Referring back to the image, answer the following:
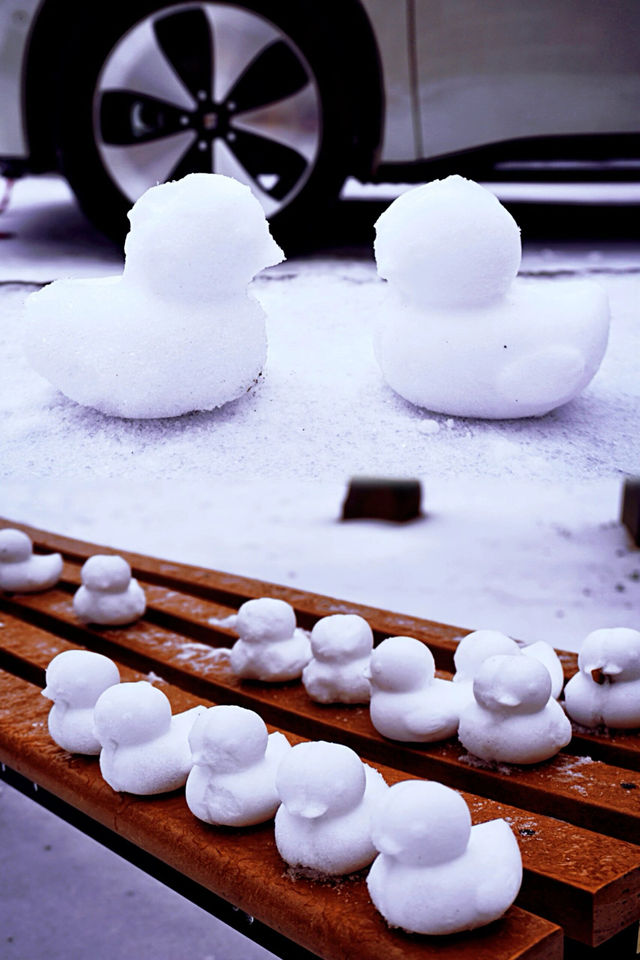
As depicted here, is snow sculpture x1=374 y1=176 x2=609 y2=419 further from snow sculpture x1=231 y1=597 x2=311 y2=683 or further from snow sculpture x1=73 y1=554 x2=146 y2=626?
snow sculpture x1=73 y1=554 x2=146 y2=626

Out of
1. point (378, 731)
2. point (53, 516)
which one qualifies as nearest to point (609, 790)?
point (378, 731)

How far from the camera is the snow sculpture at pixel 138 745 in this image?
0.82m

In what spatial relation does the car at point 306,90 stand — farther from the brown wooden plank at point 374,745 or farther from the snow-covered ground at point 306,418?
the brown wooden plank at point 374,745

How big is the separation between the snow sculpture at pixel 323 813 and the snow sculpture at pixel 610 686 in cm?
30

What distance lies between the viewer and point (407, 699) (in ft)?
2.96

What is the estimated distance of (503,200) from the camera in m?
0.79

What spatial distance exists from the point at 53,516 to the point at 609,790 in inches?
63.3

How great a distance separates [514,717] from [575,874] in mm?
187

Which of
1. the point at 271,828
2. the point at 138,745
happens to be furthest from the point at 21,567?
the point at 271,828

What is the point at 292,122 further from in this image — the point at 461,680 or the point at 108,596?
the point at 108,596

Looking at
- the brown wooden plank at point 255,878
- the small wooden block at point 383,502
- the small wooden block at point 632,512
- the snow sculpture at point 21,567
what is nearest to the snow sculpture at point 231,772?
the brown wooden plank at point 255,878

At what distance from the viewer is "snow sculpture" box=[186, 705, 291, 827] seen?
0.76 m

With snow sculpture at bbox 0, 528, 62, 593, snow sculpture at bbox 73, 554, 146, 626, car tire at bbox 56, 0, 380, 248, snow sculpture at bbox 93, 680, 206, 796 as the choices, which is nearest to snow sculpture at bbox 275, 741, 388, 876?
snow sculpture at bbox 93, 680, 206, 796

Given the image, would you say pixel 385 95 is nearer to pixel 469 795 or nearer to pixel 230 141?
pixel 230 141
